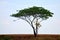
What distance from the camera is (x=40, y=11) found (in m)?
32.8

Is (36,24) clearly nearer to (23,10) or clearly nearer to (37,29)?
(37,29)

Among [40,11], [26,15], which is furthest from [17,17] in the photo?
[40,11]

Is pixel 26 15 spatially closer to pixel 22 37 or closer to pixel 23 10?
pixel 23 10

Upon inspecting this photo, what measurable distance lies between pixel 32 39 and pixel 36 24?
2375mm

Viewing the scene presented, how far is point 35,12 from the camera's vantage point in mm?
32625

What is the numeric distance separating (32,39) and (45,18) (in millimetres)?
4304

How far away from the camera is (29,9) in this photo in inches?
1288

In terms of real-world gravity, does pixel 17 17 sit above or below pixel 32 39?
above

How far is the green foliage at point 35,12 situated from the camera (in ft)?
107

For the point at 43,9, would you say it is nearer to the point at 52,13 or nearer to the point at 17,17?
the point at 52,13

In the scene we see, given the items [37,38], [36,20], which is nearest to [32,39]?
[37,38]

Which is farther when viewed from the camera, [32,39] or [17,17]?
[17,17]

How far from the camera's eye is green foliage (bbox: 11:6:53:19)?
107ft

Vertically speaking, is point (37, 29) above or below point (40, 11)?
below
